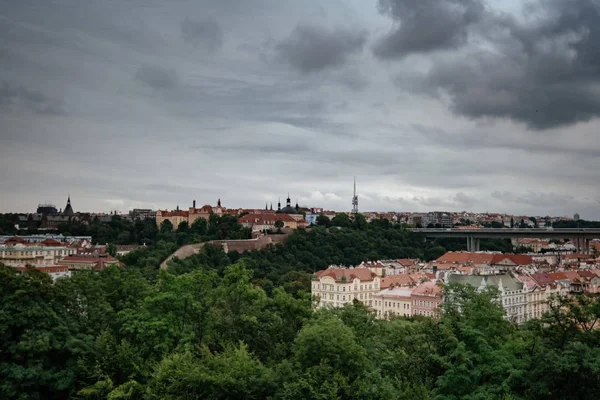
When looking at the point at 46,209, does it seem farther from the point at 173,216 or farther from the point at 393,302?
the point at 393,302

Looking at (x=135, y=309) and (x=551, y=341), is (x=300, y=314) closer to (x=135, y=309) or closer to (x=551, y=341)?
(x=135, y=309)

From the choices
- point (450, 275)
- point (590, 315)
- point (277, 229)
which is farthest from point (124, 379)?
point (277, 229)

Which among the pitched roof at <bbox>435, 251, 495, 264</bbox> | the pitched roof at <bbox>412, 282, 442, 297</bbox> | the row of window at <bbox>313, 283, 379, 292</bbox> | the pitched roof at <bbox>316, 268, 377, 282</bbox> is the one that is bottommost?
the row of window at <bbox>313, 283, 379, 292</bbox>

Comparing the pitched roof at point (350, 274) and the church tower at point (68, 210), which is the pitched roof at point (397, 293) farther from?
the church tower at point (68, 210)

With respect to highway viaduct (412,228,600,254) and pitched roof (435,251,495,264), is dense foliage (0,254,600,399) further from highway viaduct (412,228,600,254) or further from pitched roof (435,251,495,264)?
highway viaduct (412,228,600,254)

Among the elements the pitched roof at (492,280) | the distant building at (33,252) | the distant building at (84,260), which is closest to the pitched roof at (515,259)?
the pitched roof at (492,280)

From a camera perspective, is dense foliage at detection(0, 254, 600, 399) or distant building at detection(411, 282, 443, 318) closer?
dense foliage at detection(0, 254, 600, 399)

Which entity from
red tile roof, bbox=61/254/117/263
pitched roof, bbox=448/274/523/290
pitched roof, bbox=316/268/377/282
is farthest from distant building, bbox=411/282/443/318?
red tile roof, bbox=61/254/117/263
